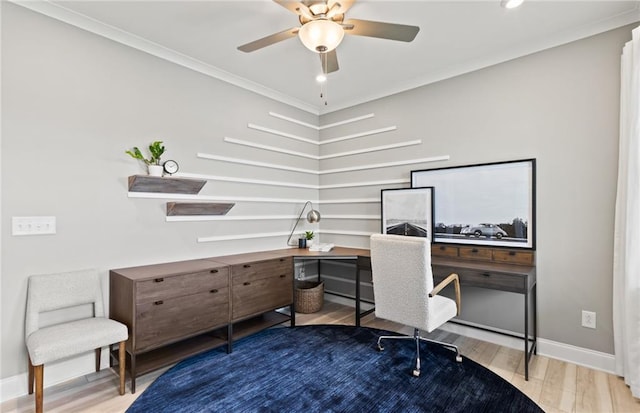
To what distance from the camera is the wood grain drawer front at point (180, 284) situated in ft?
7.60

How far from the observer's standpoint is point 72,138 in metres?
2.43

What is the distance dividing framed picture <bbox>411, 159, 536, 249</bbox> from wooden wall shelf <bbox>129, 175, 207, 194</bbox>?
95.0 inches

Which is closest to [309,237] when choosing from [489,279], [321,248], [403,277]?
[321,248]

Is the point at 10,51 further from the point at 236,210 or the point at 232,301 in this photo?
the point at 232,301

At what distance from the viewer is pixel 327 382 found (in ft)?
7.71

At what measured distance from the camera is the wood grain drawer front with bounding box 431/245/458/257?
3207mm

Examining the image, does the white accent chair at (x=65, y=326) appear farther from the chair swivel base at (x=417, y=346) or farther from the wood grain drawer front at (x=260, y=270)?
the chair swivel base at (x=417, y=346)

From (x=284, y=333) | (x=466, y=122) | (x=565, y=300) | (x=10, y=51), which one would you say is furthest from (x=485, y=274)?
(x=10, y=51)

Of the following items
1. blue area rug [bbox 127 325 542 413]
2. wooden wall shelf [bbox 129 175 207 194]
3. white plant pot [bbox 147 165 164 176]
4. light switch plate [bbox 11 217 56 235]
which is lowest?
blue area rug [bbox 127 325 542 413]

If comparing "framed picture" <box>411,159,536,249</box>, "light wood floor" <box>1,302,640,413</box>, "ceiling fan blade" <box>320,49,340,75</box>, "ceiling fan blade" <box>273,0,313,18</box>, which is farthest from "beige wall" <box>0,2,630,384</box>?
"ceiling fan blade" <box>273,0,313,18</box>

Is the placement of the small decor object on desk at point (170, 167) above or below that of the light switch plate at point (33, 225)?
above

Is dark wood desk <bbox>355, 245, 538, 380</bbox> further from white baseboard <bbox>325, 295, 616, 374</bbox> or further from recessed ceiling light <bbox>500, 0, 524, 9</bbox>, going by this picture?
recessed ceiling light <bbox>500, 0, 524, 9</bbox>

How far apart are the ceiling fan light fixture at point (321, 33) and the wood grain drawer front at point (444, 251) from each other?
7.41 ft

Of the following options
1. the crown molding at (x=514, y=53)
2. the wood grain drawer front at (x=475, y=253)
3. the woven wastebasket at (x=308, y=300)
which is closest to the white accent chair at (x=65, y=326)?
the woven wastebasket at (x=308, y=300)
